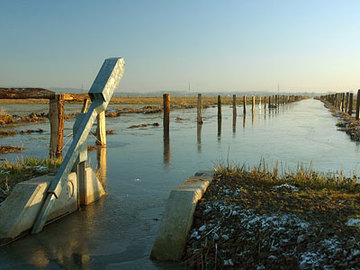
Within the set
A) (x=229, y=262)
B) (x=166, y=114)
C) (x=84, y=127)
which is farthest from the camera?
(x=166, y=114)

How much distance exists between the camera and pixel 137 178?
10.2m

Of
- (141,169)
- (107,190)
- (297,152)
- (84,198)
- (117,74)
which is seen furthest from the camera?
(297,152)

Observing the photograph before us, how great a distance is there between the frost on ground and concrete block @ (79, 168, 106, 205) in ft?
8.72

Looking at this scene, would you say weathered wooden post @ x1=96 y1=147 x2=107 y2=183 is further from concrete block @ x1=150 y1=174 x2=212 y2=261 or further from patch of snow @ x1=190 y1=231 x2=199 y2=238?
patch of snow @ x1=190 y1=231 x2=199 y2=238

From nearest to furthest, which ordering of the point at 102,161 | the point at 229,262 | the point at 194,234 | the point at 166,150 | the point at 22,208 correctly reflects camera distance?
the point at 229,262 → the point at 194,234 → the point at 22,208 → the point at 102,161 → the point at 166,150

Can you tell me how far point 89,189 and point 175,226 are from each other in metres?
2.90

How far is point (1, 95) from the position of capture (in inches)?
394

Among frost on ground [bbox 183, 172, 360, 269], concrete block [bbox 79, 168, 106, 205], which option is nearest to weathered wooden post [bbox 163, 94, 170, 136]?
concrete block [bbox 79, 168, 106, 205]

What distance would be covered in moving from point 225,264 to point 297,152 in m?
11.4

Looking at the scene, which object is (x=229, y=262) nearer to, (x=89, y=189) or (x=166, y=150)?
(x=89, y=189)

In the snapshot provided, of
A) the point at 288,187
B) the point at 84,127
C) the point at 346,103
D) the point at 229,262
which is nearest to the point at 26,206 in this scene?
the point at 84,127

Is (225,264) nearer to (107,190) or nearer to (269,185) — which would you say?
(269,185)

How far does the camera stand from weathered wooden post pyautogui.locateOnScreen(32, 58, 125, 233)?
19.3 ft

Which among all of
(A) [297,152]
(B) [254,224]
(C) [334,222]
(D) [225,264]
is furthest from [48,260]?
(A) [297,152]
